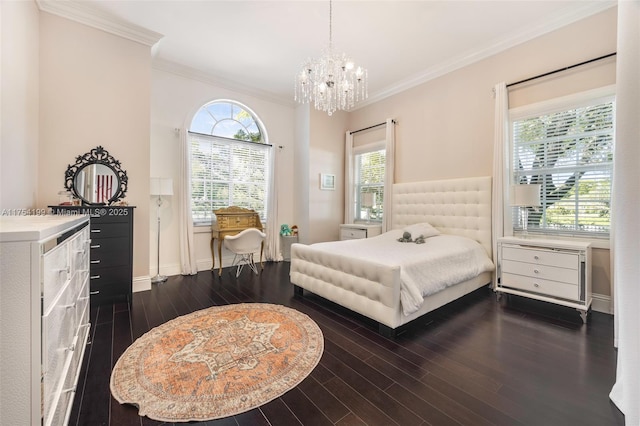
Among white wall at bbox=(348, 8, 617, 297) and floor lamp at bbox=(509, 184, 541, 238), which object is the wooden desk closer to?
white wall at bbox=(348, 8, 617, 297)

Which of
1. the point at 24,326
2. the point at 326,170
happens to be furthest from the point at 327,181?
the point at 24,326

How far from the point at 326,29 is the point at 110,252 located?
356 cm

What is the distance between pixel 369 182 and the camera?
5.33 meters

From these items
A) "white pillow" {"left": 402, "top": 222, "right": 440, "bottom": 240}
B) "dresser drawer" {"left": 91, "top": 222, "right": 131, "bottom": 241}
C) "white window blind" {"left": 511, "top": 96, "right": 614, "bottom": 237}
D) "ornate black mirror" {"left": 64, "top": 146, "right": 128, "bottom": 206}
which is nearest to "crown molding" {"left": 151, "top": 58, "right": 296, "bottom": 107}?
"ornate black mirror" {"left": 64, "top": 146, "right": 128, "bottom": 206}

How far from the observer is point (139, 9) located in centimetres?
288

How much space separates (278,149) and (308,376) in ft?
14.2

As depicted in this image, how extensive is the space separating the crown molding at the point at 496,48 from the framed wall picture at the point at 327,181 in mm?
1713

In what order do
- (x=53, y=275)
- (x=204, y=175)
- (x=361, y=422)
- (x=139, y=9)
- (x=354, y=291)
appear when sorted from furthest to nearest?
1. (x=204, y=175)
2. (x=139, y=9)
3. (x=354, y=291)
4. (x=361, y=422)
5. (x=53, y=275)

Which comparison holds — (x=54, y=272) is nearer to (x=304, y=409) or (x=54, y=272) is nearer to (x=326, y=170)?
(x=304, y=409)

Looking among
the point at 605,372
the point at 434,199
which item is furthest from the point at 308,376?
the point at 434,199

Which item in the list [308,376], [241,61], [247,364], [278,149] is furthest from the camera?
[278,149]

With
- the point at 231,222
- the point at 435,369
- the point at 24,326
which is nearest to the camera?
the point at 24,326

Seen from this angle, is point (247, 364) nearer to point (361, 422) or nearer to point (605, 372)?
point (361, 422)

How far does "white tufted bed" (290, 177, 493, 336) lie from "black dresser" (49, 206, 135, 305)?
1.85 metres
